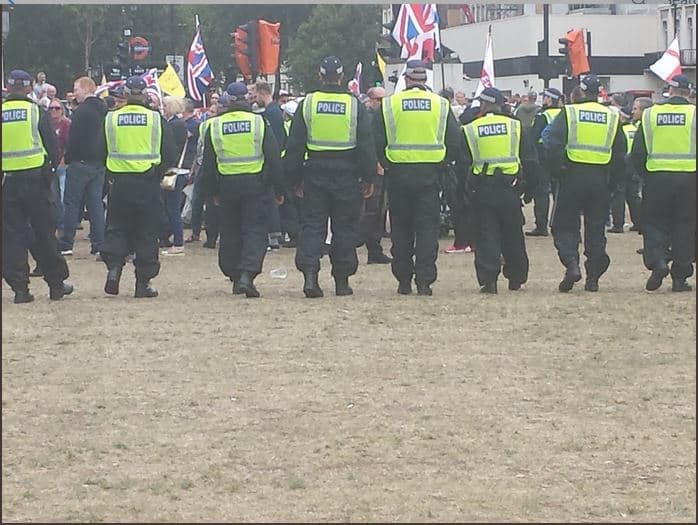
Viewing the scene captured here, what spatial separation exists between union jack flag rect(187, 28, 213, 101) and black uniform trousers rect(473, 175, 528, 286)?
54.6 feet

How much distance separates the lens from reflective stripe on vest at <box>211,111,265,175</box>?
1436 centimetres

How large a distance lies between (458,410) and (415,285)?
18.7 ft

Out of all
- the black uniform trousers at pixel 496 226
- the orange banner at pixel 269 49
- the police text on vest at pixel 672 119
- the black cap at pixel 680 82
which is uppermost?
the orange banner at pixel 269 49

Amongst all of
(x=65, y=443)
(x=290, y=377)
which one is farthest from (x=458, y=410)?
(x=65, y=443)

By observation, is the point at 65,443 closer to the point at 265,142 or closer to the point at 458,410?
the point at 458,410

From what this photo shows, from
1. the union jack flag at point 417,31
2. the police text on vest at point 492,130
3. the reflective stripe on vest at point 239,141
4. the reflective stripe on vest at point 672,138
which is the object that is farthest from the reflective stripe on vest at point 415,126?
the union jack flag at point 417,31

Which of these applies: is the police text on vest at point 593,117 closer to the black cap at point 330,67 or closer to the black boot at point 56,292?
the black cap at point 330,67

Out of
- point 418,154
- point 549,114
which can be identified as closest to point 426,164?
point 418,154

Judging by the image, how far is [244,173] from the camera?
567 inches

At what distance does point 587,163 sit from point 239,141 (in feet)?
10.0

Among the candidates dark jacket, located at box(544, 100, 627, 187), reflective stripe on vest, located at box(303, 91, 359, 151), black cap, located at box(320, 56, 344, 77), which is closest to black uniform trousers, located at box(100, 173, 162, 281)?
reflective stripe on vest, located at box(303, 91, 359, 151)

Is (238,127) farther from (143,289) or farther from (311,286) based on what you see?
(143,289)

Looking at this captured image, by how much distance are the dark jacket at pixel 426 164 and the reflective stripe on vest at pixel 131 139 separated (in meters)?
1.94

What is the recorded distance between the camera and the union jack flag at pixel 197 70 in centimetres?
3048
